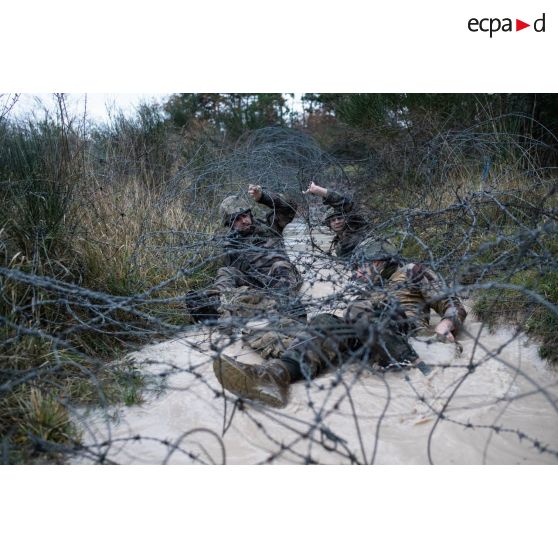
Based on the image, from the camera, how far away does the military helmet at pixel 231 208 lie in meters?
4.45

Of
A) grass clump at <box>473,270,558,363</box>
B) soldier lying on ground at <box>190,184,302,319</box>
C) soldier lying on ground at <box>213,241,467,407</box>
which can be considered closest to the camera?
soldier lying on ground at <box>213,241,467,407</box>

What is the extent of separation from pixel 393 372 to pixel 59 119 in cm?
299

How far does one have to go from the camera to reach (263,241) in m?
4.50

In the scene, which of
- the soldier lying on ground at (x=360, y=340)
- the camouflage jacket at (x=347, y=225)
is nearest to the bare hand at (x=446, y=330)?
the soldier lying on ground at (x=360, y=340)

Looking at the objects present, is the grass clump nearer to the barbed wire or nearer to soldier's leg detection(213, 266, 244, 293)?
the barbed wire

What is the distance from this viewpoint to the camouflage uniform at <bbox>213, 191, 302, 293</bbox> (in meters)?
3.90

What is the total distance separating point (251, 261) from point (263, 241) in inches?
13.0

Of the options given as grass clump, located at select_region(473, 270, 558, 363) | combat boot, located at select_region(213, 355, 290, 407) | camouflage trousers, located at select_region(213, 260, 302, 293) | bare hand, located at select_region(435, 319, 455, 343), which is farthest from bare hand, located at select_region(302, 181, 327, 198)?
combat boot, located at select_region(213, 355, 290, 407)

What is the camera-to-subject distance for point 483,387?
2621 mm

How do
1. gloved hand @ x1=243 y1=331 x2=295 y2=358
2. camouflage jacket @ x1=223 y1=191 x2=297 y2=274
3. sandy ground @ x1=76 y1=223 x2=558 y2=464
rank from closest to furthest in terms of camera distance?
sandy ground @ x1=76 y1=223 x2=558 y2=464 → gloved hand @ x1=243 y1=331 x2=295 y2=358 → camouflage jacket @ x1=223 y1=191 x2=297 y2=274

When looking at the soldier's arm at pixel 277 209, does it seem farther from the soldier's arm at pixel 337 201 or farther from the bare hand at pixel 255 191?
the soldier's arm at pixel 337 201

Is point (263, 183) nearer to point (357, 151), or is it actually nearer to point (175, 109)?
point (357, 151)

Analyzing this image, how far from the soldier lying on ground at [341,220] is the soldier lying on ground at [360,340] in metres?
1.02
